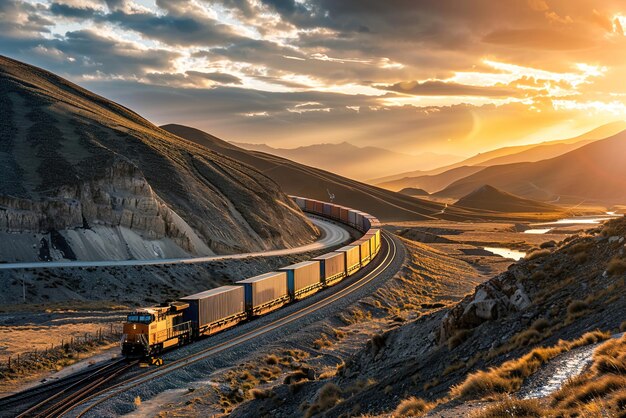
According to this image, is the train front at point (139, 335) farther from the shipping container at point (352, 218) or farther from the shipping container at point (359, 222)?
the shipping container at point (352, 218)

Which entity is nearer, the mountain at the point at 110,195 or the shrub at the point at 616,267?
the shrub at the point at 616,267

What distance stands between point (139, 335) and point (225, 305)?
10089 mm

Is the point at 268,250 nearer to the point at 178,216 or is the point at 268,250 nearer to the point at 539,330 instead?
the point at 178,216

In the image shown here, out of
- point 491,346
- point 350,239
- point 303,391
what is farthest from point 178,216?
point 491,346

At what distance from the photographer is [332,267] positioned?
68.5 m

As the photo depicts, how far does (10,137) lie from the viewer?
87375 mm

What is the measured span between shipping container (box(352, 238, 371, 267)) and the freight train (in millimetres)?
2749

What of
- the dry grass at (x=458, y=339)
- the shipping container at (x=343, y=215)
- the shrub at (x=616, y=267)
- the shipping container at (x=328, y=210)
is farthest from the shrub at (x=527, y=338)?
the shipping container at (x=328, y=210)

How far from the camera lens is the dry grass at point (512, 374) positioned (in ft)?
50.4

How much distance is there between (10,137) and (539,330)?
8514 cm

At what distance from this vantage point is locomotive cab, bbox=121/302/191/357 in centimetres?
3581

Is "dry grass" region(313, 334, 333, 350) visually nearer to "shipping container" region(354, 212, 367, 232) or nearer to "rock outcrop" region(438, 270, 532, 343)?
"rock outcrop" region(438, 270, 532, 343)

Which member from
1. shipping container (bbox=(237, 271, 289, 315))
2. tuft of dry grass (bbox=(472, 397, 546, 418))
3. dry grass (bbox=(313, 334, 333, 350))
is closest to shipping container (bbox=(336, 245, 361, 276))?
shipping container (bbox=(237, 271, 289, 315))

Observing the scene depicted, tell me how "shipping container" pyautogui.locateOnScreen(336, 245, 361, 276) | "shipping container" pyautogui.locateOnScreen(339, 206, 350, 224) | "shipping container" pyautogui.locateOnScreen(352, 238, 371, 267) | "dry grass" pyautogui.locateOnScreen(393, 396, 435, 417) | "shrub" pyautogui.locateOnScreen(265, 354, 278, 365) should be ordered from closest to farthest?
"dry grass" pyautogui.locateOnScreen(393, 396, 435, 417), "shrub" pyautogui.locateOnScreen(265, 354, 278, 365), "shipping container" pyautogui.locateOnScreen(336, 245, 361, 276), "shipping container" pyautogui.locateOnScreen(352, 238, 371, 267), "shipping container" pyautogui.locateOnScreen(339, 206, 350, 224)
